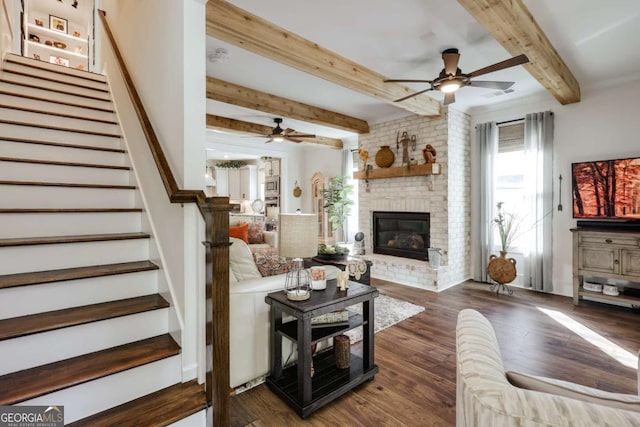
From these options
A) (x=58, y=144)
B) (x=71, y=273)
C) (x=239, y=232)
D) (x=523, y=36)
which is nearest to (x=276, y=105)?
(x=239, y=232)

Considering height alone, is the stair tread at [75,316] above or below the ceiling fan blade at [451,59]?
below

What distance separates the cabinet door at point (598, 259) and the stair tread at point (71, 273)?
4.65m

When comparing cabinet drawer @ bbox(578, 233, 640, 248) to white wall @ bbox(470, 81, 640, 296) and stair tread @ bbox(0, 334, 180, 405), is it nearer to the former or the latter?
white wall @ bbox(470, 81, 640, 296)

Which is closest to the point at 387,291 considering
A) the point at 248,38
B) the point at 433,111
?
the point at 433,111

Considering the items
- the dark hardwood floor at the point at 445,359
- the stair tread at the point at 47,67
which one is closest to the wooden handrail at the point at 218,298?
the dark hardwood floor at the point at 445,359

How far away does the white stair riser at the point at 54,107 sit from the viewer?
2.81 metres

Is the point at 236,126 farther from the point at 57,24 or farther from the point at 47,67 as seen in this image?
the point at 57,24

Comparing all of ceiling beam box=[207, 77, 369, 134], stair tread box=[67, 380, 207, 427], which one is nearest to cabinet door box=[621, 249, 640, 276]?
ceiling beam box=[207, 77, 369, 134]

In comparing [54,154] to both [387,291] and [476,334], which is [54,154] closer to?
[476,334]

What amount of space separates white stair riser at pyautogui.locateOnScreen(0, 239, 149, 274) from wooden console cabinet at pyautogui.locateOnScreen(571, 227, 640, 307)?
474 cm

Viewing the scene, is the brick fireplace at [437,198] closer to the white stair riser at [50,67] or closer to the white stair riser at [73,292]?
the white stair riser at [73,292]

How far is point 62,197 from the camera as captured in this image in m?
2.25

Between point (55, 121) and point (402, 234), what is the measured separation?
484 cm

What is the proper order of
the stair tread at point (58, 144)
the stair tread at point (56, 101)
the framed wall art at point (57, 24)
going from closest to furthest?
the stair tread at point (58, 144) < the stair tread at point (56, 101) < the framed wall art at point (57, 24)
